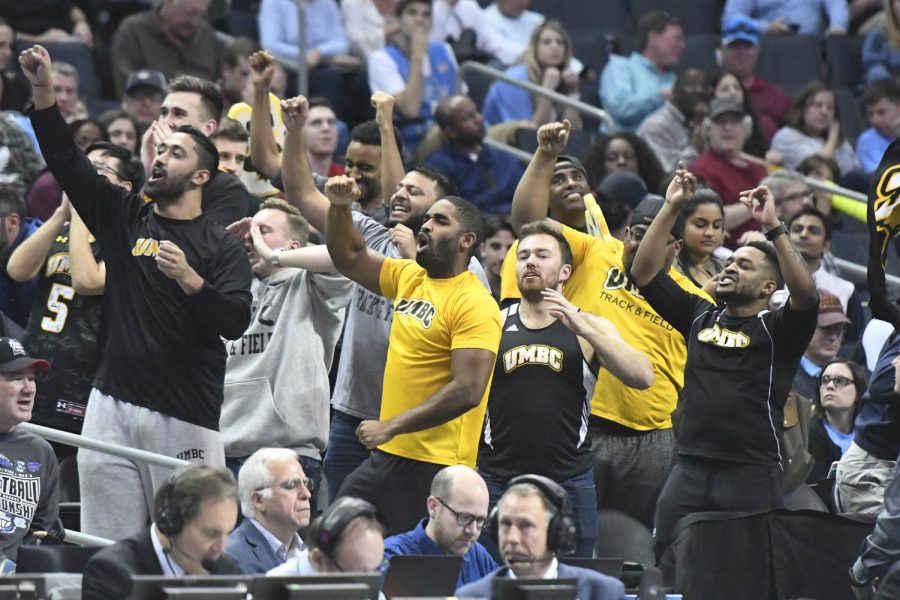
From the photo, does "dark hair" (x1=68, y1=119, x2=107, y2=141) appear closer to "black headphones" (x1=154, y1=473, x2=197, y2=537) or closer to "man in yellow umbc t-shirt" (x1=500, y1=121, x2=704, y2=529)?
"man in yellow umbc t-shirt" (x1=500, y1=121, x2=704, y2=529)

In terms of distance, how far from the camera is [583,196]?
795 cm

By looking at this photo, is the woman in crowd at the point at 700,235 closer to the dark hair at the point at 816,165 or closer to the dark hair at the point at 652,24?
the dark hair at the point at 816,165

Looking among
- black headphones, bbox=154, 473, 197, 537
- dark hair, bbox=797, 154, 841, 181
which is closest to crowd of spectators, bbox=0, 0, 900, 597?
black headphones, bbox=154, 473, 197, 537

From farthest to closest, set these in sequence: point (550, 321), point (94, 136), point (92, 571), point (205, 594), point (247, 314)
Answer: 1. point (94, 136)
2. point (550, 321)
3. point (247, 314)
4. point (92, 571)
5. point (205, 594)

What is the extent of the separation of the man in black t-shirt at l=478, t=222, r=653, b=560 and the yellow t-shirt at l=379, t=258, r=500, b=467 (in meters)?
0.18

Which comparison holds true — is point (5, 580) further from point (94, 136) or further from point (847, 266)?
point (847, 266)

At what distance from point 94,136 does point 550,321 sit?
3.26 meters

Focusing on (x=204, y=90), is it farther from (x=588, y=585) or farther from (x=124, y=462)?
(x=588, y=585)

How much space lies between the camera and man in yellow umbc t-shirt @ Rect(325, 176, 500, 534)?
6.61 m

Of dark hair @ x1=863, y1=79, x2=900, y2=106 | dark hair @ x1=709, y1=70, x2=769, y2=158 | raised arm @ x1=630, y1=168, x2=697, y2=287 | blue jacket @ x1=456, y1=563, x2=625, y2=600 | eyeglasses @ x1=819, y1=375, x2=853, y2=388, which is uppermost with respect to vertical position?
dark hair @ x1=863, y1=79, x2=900, y2=106

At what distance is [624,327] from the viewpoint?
7.50 m

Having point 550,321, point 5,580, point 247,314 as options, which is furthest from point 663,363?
point 5,580

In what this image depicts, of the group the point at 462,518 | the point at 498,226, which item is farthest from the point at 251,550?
the point at 498,226

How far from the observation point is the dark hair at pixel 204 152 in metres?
6.60
